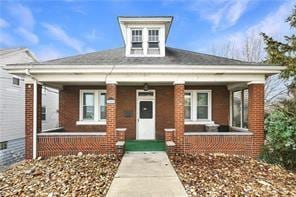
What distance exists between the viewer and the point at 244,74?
9.72 meters

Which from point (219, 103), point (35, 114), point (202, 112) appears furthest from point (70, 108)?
point (219, 103)

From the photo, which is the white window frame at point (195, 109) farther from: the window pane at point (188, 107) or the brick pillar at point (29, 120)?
the brick pillar at point (29, 120)

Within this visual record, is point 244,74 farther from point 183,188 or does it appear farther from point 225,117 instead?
point 183,188

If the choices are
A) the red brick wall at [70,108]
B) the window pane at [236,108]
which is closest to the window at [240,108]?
the window pane at [236,108]

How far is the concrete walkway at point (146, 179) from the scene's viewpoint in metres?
5.63

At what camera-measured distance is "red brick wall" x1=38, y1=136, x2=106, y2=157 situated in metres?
9.63

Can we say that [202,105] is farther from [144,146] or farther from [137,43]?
[137,43]

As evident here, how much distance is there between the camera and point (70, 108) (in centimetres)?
1243

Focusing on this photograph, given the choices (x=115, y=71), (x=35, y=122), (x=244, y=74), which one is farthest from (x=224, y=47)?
(x=35, y=122)

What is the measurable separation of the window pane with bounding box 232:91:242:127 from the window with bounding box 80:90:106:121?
6.45m

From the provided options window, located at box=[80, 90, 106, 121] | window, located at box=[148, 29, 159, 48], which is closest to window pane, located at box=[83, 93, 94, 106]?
window, located at box=[80, 90, 106, 121]

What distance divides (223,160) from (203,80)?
10.2 feet

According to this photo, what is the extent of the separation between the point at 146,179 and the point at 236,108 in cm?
723

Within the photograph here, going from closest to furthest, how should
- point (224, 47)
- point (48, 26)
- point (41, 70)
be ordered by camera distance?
point (41, 70), point (48, 26), point (224, 47)
